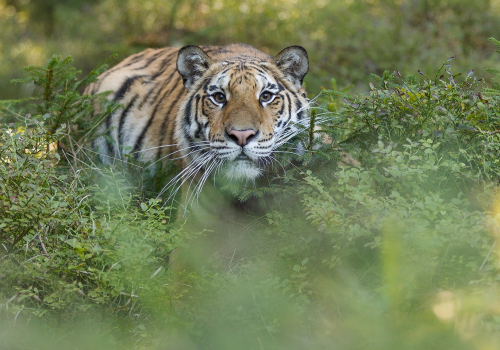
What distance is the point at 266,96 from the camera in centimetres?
350

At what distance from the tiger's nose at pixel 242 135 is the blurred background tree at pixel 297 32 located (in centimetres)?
361

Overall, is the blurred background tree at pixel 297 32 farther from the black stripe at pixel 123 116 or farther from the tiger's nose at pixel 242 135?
the tiger's nose at pixel 242 135

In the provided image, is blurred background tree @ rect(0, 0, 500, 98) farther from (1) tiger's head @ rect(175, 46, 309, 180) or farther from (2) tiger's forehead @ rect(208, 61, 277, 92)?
(2) tiger's forehead @ rect(208, 61, 277, 92)

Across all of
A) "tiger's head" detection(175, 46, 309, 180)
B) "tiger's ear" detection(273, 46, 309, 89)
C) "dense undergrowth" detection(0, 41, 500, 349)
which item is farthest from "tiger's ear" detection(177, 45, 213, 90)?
"dense undergrowth" detection(0, 41, 500, 349)

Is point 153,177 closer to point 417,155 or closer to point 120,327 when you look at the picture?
point 120,327

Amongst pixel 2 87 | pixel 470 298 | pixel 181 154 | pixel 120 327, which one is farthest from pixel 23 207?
pixel 2 87

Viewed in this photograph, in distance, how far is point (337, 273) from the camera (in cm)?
265

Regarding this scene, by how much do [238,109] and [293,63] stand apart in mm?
659

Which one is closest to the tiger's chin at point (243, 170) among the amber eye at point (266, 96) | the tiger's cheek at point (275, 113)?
the tiger's cheek at point (275, 113)

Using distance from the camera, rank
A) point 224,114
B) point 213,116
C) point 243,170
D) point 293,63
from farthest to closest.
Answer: point 293,63 → point 213,116 → point 224,114 → point 243,170

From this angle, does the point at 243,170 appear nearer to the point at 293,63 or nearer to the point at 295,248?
the point at 295,248

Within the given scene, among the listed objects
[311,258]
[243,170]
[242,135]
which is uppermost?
[242,135]

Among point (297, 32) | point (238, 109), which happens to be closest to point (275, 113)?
point (238, 109)

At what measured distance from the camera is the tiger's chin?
3238 millimetres
